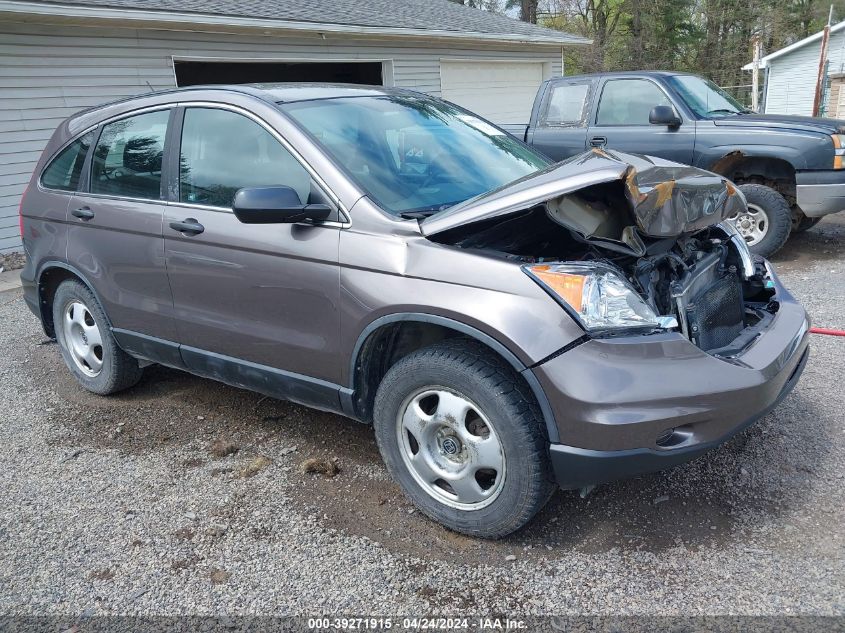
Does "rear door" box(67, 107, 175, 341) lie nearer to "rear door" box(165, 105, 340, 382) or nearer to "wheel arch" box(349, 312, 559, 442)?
"rear door" box(165, 105, 340, 382)

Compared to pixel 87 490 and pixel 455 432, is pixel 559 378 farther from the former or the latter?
pixel 87 490

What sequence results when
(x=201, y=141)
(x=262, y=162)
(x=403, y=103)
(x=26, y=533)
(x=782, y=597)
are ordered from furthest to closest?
(x=403, y=103) < (x=201, y=141) < (x=262, y=162) < (x=26, y=533) < (x=782, y=597)

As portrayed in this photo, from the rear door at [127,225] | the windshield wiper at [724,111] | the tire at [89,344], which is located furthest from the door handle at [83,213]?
the windshield wiper at [724,111]

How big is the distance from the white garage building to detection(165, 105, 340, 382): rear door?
6.72m

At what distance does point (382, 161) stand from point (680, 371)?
5.43 ft

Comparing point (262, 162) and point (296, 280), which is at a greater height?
point (262, 162)

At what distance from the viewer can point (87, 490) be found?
3.44 m

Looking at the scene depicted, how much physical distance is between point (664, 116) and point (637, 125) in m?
0.48

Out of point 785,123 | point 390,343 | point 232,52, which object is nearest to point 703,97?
point 785,123

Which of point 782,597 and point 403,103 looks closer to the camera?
point 782,597

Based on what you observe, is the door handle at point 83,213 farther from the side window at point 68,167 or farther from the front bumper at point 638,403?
the front bumper at point 638,403

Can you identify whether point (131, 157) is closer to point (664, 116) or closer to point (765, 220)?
point (664, 116)

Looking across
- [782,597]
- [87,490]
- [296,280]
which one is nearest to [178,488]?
[87,490]

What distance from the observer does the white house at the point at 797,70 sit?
2955 centimetres
